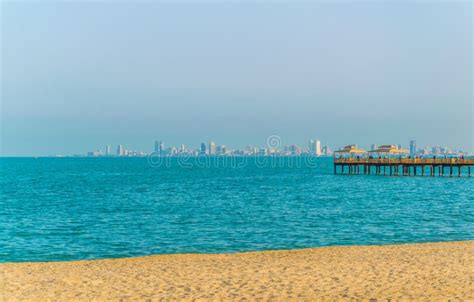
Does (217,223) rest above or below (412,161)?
below

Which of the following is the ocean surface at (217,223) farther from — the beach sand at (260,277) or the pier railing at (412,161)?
the pier railing at (412,161)

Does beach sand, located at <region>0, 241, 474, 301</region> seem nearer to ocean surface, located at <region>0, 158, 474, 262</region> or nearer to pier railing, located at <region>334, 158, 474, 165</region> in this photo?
ocean surface, located at <region>0, 158, 474, 262</region>

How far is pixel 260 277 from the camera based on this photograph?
515 inches

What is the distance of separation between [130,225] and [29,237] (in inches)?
216

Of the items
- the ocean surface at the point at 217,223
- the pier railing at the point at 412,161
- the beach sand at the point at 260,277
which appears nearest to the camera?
the beach sand at the point at 260,277

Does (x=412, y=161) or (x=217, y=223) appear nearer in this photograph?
(x=217, y=223)

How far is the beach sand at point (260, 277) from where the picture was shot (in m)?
11.3

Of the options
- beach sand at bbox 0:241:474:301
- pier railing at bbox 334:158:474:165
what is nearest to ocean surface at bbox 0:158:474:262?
beach sand at bbox 0:241:474:301

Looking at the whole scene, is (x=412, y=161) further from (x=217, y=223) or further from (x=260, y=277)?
(x=260, y=277)

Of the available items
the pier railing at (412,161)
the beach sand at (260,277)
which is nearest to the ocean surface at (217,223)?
the beach sand at (260,277)

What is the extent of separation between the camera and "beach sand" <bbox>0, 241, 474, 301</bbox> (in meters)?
11.3

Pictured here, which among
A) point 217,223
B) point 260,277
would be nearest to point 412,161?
point 217,223

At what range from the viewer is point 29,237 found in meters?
22.9

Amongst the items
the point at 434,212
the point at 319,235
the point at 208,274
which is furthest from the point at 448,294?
the point at 434,212
